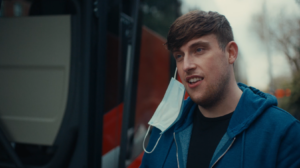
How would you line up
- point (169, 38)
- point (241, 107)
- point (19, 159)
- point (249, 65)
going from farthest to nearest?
point (249, 65)
point (19, 159)
point (169, 38)
point (241, 107)

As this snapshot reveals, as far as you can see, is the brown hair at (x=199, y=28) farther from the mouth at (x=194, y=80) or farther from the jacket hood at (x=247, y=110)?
the jacket hood at (x=247, y=110)

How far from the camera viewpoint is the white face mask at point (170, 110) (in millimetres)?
1437

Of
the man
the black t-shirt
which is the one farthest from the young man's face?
the black t-shirt

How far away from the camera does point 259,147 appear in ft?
3.48

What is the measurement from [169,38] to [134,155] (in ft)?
5.56

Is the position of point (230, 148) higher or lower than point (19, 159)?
higher

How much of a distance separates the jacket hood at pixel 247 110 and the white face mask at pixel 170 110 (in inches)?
13.8

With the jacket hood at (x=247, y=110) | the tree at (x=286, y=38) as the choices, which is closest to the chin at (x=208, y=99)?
the jacket hood at (x=247, y=110)

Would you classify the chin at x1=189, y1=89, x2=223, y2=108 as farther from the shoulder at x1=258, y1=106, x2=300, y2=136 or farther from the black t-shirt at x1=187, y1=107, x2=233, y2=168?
the shoulder at x1=258, y1=106, x2=300, y2=136

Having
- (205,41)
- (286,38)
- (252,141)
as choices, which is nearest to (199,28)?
(205,41)

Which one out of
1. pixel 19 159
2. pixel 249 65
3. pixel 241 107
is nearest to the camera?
pixel 241 107

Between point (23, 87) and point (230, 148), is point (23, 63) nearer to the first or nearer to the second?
point (23, 87)

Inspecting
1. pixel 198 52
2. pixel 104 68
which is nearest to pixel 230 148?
pixel 198 52

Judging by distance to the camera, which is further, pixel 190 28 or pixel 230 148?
pixel 190 28
